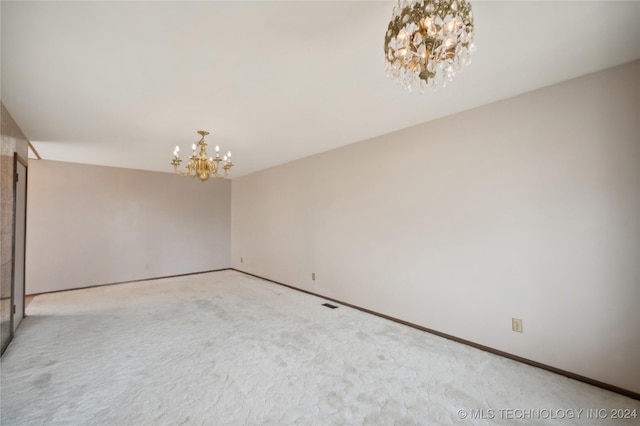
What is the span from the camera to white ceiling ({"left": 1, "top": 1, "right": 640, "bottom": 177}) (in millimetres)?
1582

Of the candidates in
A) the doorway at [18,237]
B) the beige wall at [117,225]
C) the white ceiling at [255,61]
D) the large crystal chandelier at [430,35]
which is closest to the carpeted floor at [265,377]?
the doorway at [18,237]

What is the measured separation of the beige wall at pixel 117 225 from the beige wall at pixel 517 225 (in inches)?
159

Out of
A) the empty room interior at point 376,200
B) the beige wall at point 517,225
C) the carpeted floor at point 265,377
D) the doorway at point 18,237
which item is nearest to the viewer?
the empty room interior at point 376,200

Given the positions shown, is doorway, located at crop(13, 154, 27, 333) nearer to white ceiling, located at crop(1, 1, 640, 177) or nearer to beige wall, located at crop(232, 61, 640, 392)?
white ceiling, located at crop(1, 1, 640, 177)

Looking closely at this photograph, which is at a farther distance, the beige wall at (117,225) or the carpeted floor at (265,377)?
the beige wall at (117,225)

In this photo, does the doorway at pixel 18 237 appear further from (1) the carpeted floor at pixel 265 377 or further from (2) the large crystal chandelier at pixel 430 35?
(2) the large crystal chandelier at pixel 430 35

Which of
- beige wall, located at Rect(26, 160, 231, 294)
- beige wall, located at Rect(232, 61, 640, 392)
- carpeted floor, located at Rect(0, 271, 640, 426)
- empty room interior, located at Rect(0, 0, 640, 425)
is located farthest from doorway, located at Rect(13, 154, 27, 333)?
beige wall, located at Rect(232, 61, 640, 392)

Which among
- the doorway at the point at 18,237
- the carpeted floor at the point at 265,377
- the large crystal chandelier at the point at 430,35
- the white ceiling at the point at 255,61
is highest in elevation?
the white ceiling at the point at 255,61

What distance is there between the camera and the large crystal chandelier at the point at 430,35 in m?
1.25

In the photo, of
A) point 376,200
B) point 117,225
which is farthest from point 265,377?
point 117,225

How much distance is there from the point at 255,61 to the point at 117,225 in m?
5.34

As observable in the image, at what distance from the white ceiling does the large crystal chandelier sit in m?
0.34

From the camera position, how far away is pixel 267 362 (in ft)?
8.30

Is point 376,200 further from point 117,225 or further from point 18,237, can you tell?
point 117,225
